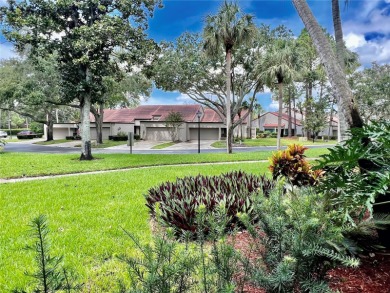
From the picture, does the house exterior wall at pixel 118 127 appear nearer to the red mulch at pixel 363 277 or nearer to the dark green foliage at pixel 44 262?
the red mulch at pixel 363 277

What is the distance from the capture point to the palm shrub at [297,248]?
5.45 ft

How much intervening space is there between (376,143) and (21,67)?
108ft

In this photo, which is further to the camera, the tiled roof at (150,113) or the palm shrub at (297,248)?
the tiled roof at (150,113)

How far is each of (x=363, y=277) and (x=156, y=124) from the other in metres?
40.7

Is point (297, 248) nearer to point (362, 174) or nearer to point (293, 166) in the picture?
point (362, 174)

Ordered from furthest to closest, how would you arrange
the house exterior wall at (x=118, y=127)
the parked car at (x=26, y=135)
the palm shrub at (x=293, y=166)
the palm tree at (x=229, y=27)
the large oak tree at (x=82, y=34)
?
the parked car at (x=26, y=135) → the house exterior wall at (x=118, y=127) → the palm tree at (x=229, y=27) → the large oak tree at (x=82, y=34) → the palm shrub at (x=293, y=166)

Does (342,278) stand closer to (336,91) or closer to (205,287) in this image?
(205,287)

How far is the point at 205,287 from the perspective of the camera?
1.61 metres

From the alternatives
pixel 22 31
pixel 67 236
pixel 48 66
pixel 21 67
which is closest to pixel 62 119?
pixel 21 67

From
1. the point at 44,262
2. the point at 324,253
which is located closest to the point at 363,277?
the point at 324,253

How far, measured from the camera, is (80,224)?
4.82 metres

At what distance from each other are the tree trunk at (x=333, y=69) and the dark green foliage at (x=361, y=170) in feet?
1.68

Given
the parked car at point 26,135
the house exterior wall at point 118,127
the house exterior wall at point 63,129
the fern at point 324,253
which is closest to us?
the fern at point 324,253

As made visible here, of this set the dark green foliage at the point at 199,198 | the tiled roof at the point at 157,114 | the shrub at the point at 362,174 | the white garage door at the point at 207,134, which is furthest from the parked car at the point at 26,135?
the shrub at the point at 362,174
